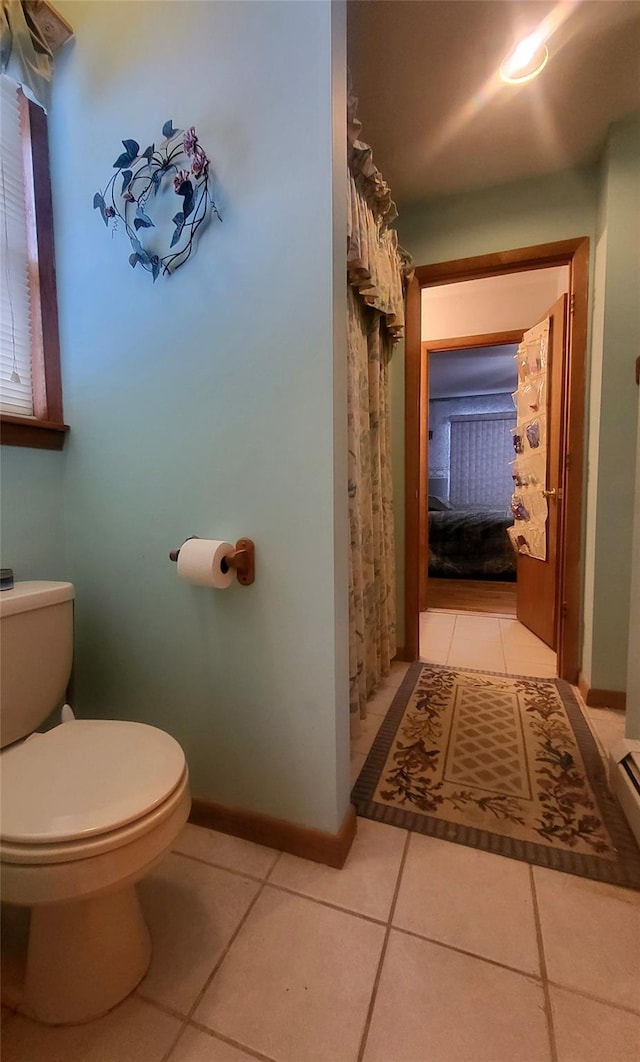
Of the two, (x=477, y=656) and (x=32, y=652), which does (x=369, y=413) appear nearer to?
(x=32, y=652)

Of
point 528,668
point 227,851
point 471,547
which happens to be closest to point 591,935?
point 227,851

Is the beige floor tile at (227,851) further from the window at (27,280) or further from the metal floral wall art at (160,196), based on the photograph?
the metal floral wall art at (160,196)

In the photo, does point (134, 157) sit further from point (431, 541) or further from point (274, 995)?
point (431, 541)

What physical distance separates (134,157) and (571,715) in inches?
101

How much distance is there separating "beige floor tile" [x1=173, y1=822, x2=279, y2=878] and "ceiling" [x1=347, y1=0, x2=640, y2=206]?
2.57m

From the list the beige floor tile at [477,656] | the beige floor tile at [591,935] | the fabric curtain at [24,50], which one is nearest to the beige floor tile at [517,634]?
the beige floor tile at [477,656]

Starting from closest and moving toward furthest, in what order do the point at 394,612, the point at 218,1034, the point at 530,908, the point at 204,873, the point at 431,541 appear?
the point at 218,1034 → the point at 530,908 → the point at 204,873 → the point at 394,612 → the point at 431,541

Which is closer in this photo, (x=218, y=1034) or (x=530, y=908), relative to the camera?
(x=218, y=1034)

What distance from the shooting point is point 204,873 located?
3.69ft

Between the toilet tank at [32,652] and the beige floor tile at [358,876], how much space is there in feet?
2.51

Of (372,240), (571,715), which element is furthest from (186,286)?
(571,715)

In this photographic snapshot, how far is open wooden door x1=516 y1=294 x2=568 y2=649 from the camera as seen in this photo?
7.39ft

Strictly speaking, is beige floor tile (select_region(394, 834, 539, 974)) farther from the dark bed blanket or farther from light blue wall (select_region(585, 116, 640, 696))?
the dark bed blanket

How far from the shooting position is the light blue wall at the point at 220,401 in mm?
1020
